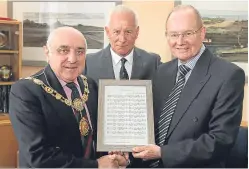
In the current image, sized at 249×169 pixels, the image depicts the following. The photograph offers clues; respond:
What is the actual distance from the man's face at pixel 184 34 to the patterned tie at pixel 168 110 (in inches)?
2.9

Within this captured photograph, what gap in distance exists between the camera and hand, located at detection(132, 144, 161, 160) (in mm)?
1377

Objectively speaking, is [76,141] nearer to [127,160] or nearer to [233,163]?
[127,160]

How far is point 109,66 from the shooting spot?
66.7 inches

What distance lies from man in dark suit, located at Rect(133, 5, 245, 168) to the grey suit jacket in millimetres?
248

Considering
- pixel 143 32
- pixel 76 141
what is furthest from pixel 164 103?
pixel 143 32

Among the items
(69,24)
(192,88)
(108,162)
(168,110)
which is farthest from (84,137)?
(69,24)

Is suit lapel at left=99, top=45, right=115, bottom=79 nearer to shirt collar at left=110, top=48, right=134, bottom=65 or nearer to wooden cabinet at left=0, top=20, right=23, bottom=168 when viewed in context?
shirt collar at left=110, top=48, right=134, bottom=65

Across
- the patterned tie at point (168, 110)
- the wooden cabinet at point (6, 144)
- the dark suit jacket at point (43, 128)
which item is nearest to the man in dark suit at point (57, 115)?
the dark suit jacket at point (43, 128)

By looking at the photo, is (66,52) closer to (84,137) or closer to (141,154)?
(84,137)

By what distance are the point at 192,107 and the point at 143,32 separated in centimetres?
85

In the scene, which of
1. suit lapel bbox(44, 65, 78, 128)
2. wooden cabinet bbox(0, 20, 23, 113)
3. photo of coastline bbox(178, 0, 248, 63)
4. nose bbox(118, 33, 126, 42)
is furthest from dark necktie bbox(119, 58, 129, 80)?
wooden cabinet bbox(0, 20, 23, 113)

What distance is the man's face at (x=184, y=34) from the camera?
4.57 feet

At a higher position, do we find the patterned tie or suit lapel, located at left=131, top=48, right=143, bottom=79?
suit lapel, located at left=131, top=48, right=143, bottom=79

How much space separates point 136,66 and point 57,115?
1.71 ft
